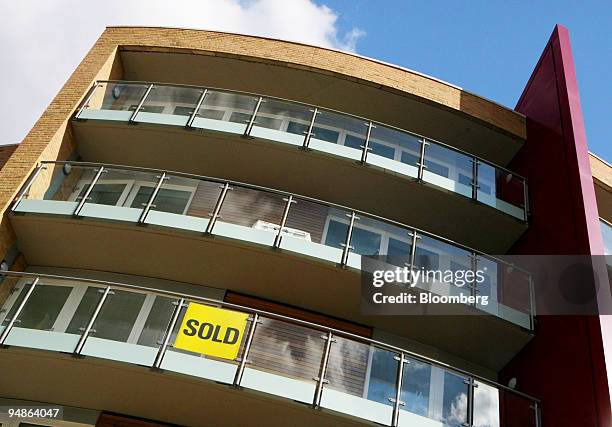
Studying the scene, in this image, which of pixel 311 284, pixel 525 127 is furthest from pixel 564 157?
pixel 311 284

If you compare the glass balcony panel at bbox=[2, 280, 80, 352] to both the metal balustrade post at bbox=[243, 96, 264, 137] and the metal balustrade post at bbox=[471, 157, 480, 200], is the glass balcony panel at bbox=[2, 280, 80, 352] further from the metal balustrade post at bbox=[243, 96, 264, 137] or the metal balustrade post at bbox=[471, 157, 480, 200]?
the metal balustrade post at bbox=[471, 157, 480, 200]

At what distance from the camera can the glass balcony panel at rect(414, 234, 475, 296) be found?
365 inches

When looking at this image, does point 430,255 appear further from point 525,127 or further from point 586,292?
point 525,127

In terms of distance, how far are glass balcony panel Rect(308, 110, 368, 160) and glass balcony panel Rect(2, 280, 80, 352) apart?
5117mm

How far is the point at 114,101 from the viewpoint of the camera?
12.1m

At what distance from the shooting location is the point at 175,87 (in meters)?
11.9

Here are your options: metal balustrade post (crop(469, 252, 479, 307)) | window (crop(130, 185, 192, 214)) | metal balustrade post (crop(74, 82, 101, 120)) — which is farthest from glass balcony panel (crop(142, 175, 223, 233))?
metal balustrade post (crop(469, 252, 479, 307))

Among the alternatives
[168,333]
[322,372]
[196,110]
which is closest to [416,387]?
[322,372]

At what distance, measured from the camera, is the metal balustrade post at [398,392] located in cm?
751

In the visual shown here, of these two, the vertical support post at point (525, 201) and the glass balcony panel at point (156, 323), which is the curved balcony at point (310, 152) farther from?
the glass balcony panel at point (156, 323)

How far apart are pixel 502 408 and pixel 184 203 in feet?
18.6

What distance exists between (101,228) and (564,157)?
26.7 ft

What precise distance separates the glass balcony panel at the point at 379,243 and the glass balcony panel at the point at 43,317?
4.18m

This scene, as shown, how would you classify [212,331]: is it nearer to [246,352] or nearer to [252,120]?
[246,352]
